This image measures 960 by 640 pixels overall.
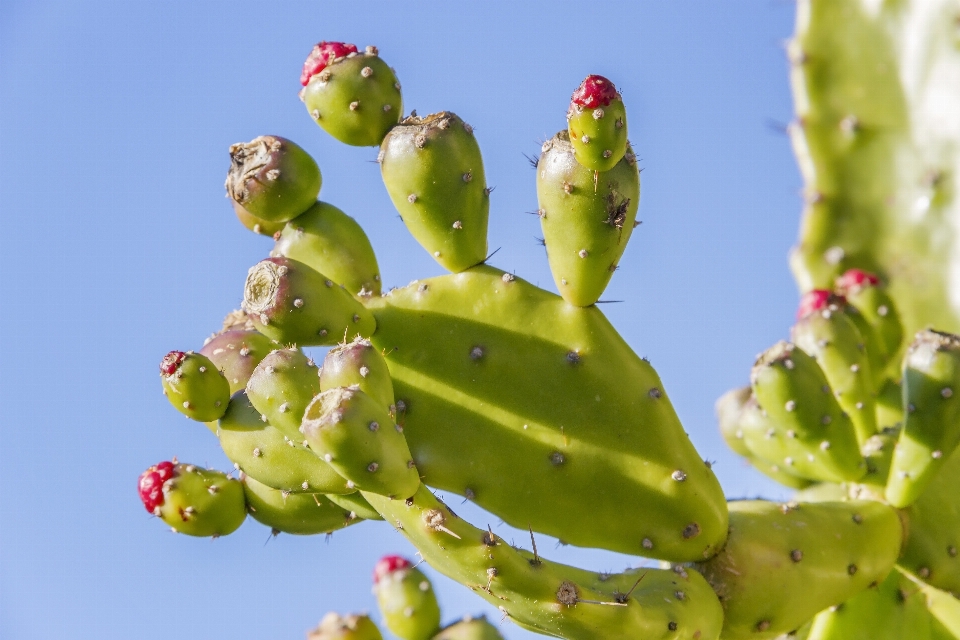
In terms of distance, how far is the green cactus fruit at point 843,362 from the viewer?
2.26m

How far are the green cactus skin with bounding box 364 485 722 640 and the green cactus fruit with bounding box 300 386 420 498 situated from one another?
0.09 metres

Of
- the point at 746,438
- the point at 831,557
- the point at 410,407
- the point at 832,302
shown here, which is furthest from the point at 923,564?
the point at 410,407

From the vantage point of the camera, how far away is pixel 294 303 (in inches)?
63.8

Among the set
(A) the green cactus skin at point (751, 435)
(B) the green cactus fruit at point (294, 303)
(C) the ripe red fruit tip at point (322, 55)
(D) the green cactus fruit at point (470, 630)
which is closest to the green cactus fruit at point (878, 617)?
(A) the green cactus skin at point (751, 435)

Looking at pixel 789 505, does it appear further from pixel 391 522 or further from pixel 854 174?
pixel 854 174

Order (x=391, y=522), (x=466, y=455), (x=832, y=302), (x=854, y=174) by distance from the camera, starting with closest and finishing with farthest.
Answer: (x=391, y=522)
(x=466, y=455)
(x=832, y=302)
(x=854, y=174)

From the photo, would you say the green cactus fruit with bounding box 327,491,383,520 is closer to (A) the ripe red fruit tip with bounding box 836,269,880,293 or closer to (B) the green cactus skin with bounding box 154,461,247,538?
(B) the green cactus skin with bounding box 154,461,247,538

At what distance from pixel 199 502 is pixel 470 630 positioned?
1.02 metres

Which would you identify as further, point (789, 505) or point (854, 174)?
point (854, 174)

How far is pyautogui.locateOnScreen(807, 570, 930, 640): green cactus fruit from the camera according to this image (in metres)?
2.05

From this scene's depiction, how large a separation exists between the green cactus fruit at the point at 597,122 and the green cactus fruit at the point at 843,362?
3.29 feet

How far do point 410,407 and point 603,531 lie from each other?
1.36 ft

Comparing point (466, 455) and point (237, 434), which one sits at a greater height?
point (237, 434)

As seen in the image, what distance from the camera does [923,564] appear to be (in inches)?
81.1
